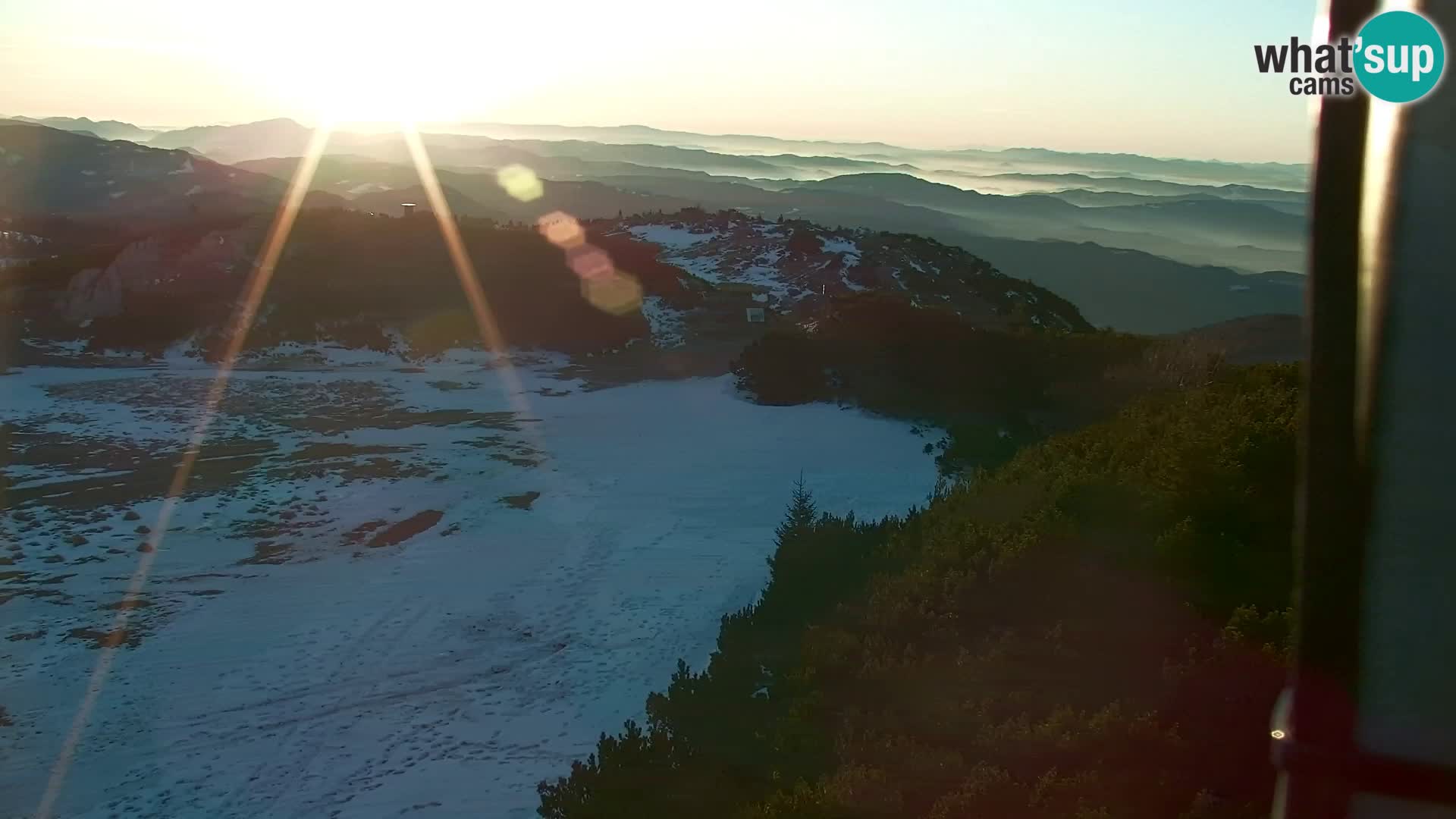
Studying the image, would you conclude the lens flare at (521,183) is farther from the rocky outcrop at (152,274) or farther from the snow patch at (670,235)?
the rocky outcrop at (152,274)

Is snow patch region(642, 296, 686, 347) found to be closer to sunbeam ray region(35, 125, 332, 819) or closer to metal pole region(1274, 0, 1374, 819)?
sunbeam ray region(35, 125, 332, 819)

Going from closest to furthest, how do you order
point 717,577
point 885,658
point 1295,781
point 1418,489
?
1. point 1418,489
2. point 1295,781
3. point 885,658
4. point 717,577

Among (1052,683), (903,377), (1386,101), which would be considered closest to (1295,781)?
(1386,101)

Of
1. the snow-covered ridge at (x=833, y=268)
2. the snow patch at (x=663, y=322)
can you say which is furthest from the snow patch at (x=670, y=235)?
the snow patch at (x=663, y=322)

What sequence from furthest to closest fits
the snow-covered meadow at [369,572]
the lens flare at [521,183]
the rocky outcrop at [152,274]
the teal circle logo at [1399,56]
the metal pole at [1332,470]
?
1. the lens flare at [521,183]
2. the rocky outcrop at [152,274]
3. the snow-covered meadow at [369,572]
4. the metal pole at [1332,470]
5. the teal circle logo at [1399,56]

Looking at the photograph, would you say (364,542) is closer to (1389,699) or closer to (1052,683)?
(1052,683)
